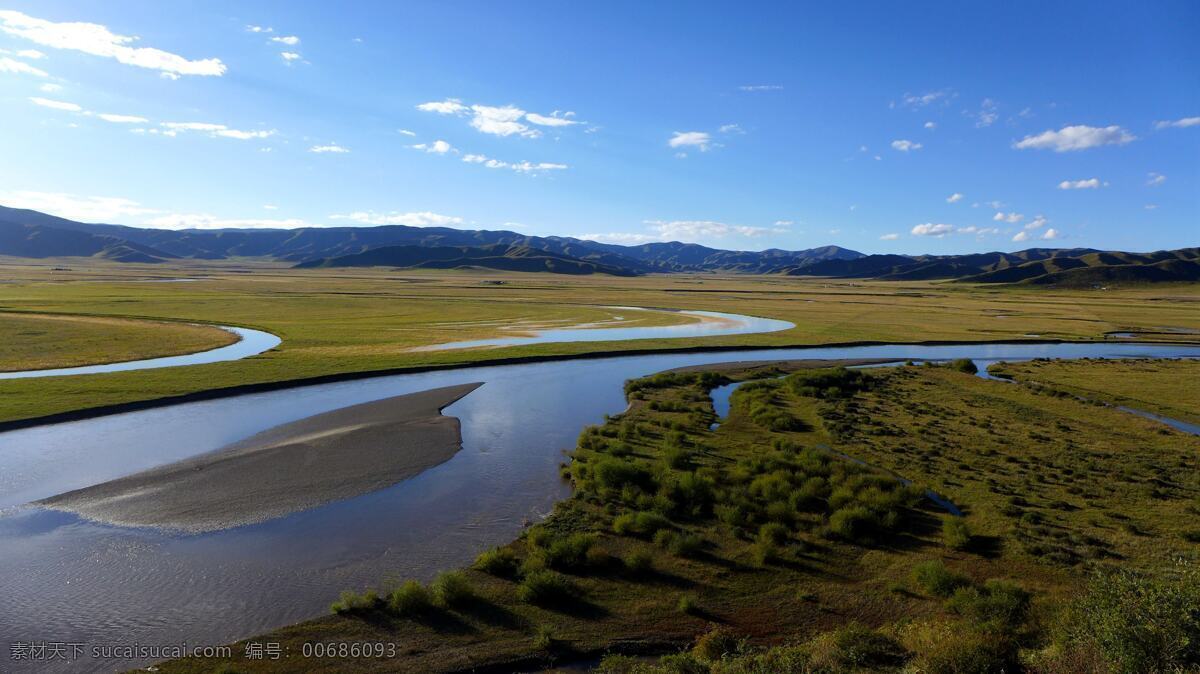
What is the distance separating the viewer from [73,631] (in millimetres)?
13570

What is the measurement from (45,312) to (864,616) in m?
102

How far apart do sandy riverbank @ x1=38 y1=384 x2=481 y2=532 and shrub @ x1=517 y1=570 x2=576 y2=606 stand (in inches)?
406

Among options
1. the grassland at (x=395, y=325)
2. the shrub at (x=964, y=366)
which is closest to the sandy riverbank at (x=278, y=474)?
the grassland at (x=395, y=325)

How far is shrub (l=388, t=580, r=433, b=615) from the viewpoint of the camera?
14188 millimetres

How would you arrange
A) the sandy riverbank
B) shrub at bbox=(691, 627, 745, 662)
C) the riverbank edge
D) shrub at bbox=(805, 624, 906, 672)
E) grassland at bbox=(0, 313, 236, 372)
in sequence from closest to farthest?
1. shrub at bbox=(805, 624, 906, 672)
2. shrub at bbox=(691, 627, 745, 662)
3. the sandy riverbank
4. the riverbank edge
5. grassland at bbox=(0, 313, 236, 372)

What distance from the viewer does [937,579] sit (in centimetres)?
1502

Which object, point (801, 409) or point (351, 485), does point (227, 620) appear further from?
point (801, 409)

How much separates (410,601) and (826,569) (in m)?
11.2

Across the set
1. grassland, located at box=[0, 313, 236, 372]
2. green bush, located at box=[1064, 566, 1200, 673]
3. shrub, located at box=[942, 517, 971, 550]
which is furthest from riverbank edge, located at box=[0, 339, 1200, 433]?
green bush, located at box=[1064, 566, 1200, 673]

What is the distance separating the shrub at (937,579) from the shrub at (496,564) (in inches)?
425

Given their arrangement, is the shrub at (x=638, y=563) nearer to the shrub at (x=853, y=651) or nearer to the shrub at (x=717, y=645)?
the shrub at (x=717, y=645)

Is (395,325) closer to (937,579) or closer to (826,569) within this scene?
(826,569)

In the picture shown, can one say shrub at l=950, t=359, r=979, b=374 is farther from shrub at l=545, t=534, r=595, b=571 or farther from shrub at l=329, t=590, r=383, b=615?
shrub at l=329, t=590, r=383, b=615

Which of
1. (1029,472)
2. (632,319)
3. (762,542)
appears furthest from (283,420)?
(632,319)
